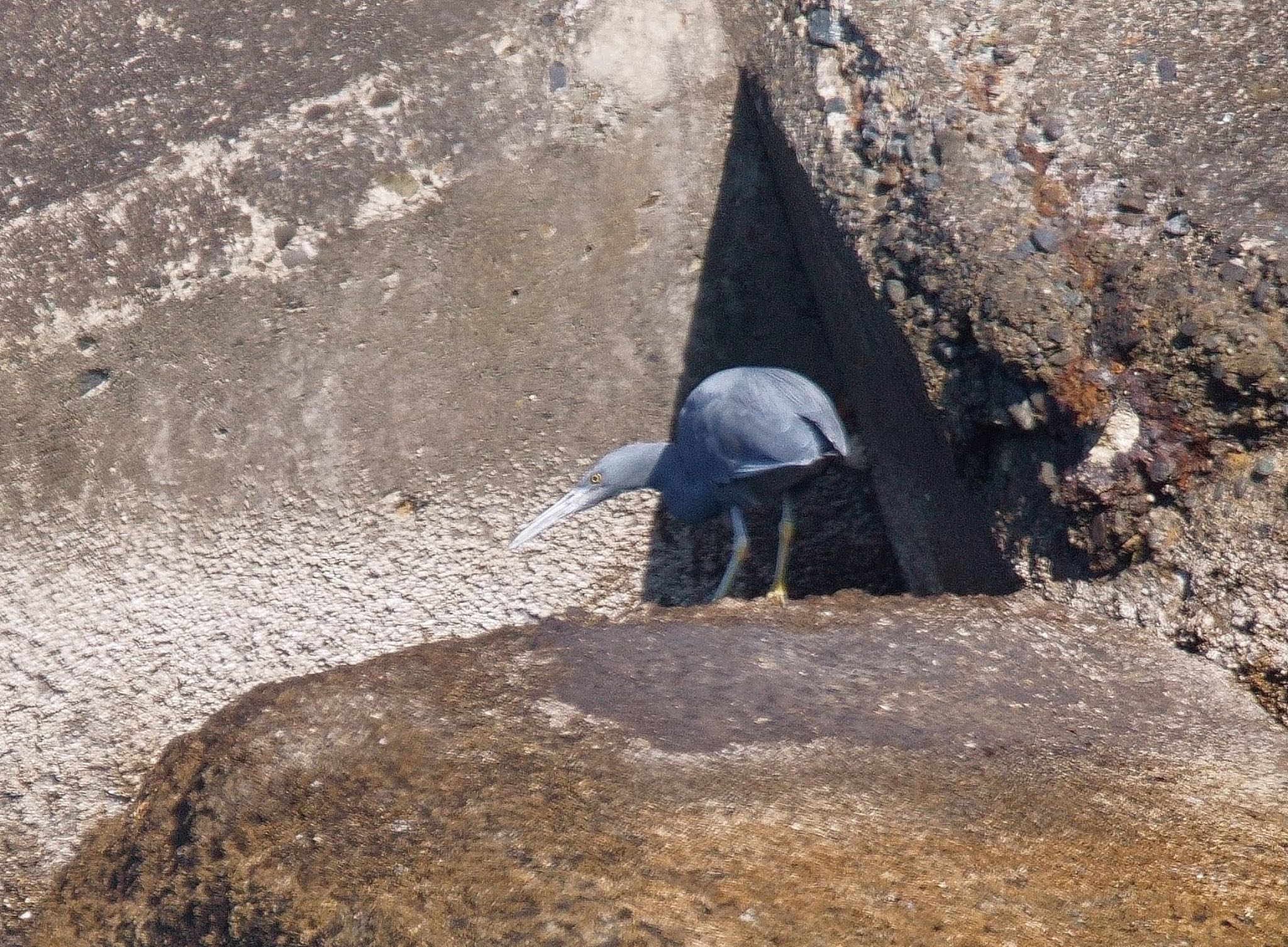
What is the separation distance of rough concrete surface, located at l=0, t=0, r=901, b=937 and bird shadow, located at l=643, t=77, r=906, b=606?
1cm

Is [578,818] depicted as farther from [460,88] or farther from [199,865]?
[460,88]

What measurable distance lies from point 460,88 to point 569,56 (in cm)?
25

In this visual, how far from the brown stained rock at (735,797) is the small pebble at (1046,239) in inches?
23.7

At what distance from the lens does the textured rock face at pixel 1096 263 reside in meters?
1.84

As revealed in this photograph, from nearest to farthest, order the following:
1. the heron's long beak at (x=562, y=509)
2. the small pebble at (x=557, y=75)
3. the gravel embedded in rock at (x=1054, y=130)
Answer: the gravel embedded in rock at (x=1054, y=130), the small pebble at (x=557, y=75), the heron's long beak at (x=562, y=509)

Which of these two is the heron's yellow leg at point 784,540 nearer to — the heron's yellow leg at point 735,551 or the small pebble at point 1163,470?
the heron's yellow leg at point 735,551

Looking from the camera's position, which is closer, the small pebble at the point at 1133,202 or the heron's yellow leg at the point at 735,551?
Answer: the small pebble at the point at 1133,202

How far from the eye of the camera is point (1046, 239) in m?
2.00

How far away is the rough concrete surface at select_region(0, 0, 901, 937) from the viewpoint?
237 cm

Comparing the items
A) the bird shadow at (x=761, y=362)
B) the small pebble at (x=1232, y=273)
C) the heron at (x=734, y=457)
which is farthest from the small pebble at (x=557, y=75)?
the small pebble at (x=1232, y=273)

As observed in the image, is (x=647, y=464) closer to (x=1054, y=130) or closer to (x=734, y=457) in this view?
(x=734, y=457)

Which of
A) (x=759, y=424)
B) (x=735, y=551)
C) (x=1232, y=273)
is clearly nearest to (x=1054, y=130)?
(x=1232, y=273)

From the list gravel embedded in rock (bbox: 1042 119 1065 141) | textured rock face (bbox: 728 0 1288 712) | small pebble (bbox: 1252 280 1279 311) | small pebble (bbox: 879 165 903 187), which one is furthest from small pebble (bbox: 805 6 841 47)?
small pebble (bbox: 1252 280 1279 311)

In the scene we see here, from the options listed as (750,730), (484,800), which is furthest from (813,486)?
(484,800)
